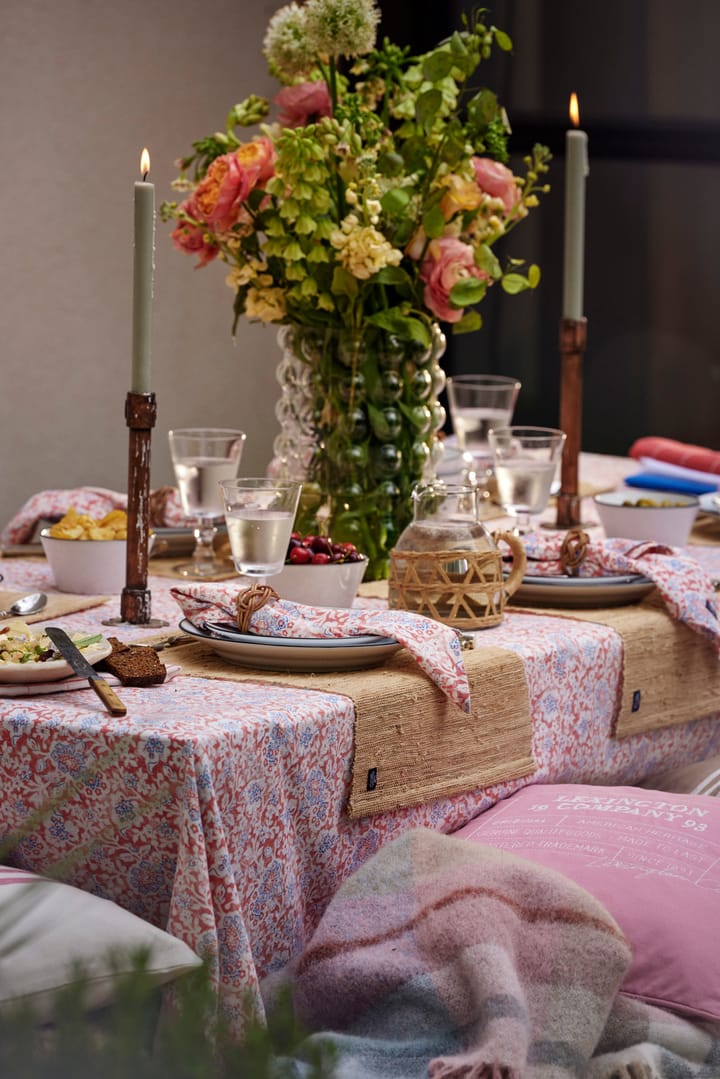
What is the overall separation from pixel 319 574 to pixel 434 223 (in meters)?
0.51

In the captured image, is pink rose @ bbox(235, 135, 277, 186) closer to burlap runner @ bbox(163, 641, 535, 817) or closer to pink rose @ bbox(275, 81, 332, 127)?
pink rose @ bbox(275, 81, 332, 127)

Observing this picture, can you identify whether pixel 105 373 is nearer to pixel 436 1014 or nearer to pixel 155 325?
pixel 155 325

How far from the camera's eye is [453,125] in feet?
5.82

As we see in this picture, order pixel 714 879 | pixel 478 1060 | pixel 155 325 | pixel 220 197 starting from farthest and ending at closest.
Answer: pixel 155 325 < pixel 220 197 < pixel 714 879 < pixel 478 1060

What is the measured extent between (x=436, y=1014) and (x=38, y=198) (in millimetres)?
3315

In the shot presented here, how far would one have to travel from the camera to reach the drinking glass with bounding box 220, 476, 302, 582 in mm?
1460

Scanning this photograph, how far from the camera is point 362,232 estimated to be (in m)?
1.70

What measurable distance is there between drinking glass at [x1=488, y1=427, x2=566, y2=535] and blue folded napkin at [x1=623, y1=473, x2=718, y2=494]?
64cm

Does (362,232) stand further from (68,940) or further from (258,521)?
(68,940)

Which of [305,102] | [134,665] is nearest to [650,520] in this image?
[305,102]

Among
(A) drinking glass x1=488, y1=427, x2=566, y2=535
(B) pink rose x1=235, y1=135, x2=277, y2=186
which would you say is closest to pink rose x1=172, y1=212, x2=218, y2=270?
(B) pink rose x1=235, y1=135, x2=277, y2=186

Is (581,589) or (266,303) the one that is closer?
(581,589)

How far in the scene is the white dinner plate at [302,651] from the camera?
1.32 meters

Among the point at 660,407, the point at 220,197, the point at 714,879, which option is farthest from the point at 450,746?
the point at 660,407
